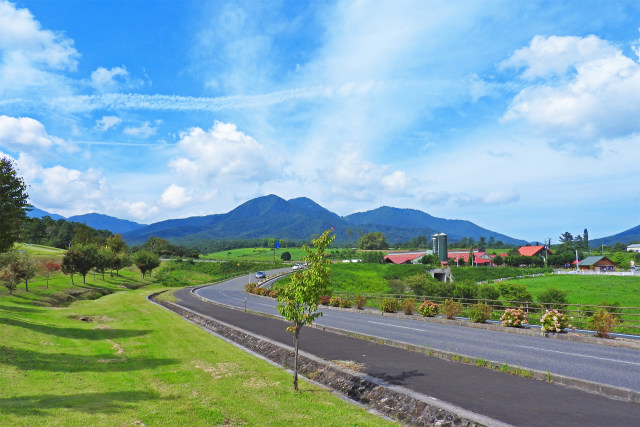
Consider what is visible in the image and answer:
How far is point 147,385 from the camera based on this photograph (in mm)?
10797

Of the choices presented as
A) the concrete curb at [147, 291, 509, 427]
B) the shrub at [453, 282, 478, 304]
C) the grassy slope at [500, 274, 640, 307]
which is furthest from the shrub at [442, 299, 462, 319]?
the grassy slope at [500, 274, 640, 307]

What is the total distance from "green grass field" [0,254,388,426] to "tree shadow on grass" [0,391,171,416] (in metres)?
0.02

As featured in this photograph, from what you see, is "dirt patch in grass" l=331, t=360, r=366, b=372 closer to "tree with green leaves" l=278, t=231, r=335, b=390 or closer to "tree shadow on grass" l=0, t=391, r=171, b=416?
"tree with green leaves" l=278, t=231, r=335, b=390

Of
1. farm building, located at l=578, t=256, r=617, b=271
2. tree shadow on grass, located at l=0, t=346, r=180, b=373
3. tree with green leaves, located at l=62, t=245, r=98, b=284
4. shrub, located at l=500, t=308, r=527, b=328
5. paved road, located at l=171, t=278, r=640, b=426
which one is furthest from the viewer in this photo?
farm building, located at l=578, t=256, r=617, b=271

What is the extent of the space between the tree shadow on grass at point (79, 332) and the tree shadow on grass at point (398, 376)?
13856 mm

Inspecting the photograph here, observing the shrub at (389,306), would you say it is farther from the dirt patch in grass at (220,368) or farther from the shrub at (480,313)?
the dirt patch in grass at (220,368)

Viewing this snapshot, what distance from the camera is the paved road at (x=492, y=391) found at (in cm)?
801

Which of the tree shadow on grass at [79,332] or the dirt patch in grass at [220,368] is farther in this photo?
the tree shadow on grass at [79,332]

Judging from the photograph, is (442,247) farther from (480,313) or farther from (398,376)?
(398,376)

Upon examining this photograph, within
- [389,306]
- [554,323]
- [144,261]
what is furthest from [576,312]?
[144,261]

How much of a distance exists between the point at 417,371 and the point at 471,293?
2998cm

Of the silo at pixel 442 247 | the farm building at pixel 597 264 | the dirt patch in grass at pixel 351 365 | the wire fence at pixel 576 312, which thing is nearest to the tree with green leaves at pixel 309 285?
the dirt patch in grass at pixel 351 365

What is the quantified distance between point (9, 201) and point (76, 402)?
67.2 ft

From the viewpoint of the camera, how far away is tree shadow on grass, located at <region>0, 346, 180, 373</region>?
12703 mm
